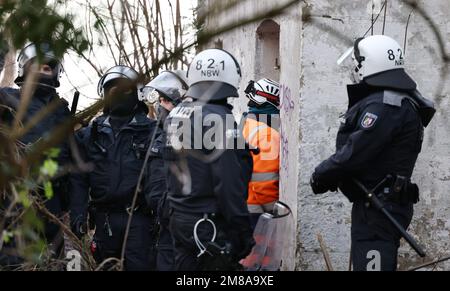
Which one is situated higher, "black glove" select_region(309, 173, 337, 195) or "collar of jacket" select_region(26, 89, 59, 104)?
"collar of jacket" select_region(26, 89, 59, 104)

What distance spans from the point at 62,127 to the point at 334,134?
532 centimetres

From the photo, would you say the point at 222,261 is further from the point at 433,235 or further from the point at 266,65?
the point at 266,65

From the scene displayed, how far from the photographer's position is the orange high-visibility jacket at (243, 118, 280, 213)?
6.82 meters

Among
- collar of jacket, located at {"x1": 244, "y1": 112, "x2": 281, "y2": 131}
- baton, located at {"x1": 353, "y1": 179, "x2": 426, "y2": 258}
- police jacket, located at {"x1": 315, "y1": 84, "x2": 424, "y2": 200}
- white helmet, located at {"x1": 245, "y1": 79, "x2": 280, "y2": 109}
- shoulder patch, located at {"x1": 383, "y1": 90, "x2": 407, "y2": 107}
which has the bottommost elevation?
baton, located at {"x1": 353, "y1": 179, "x2": 426, "y2": 258}

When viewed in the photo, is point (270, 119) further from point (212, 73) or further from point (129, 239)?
point (212, 73)

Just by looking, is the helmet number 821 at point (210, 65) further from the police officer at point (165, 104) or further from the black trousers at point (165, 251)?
the black trousers at point (165, 251)

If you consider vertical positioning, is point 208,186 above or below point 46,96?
below

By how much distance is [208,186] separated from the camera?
506cm

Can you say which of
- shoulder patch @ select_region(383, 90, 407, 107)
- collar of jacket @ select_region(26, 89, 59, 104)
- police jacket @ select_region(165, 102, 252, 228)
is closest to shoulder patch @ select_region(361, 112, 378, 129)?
shoulder patch @ select_region(383, 90, 407, 107)

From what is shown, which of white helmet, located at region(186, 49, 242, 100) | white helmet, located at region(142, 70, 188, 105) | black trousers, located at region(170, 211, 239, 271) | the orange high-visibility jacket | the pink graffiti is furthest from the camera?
the pink graffiti

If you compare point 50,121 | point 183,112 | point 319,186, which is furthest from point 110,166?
point 319,186

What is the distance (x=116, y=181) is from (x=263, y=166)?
1.37m

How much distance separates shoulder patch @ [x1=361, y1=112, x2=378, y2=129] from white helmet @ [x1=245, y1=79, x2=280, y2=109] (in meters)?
2.08

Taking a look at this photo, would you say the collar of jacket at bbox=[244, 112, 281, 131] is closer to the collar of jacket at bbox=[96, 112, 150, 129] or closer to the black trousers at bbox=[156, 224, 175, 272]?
the collar of jacket at bbox=[96, 112, 150, 129]
